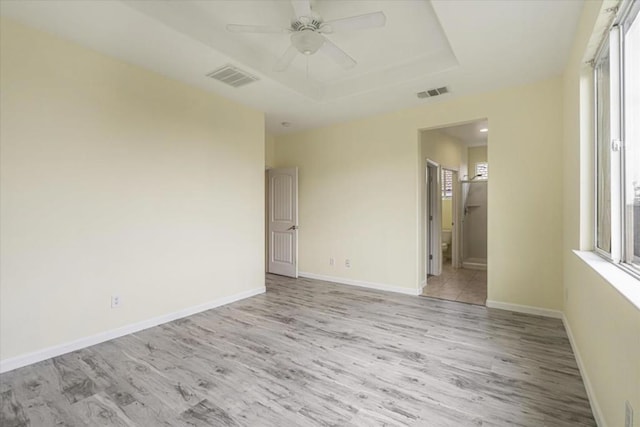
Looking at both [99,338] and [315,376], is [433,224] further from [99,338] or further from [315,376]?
[99,338]

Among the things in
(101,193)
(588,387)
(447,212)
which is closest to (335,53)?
(101,193)

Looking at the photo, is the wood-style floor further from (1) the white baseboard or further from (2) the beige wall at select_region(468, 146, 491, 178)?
(2) the beige wall at select_region(468, 146, 491, 178)

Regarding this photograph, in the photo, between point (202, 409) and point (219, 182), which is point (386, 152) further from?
point (202, 409)

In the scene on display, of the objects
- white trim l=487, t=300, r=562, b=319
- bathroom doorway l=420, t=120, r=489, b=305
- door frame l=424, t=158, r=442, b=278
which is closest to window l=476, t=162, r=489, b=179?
bathroom doorway l=420, t=120, r=489, b=305

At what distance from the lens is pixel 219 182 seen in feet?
13.0

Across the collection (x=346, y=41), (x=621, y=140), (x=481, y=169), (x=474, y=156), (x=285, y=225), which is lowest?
(x=285, y=225)

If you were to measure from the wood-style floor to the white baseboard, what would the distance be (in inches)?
2.6

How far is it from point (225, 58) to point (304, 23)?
108cm

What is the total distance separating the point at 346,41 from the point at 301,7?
104cm

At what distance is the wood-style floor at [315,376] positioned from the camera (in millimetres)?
1814

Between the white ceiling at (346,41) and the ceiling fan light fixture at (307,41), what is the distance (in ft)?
1.19

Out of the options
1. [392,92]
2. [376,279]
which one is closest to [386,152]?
[392,92]

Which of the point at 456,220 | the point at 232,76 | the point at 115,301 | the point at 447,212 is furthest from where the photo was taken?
the point at 447,212

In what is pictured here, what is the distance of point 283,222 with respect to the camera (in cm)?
569
